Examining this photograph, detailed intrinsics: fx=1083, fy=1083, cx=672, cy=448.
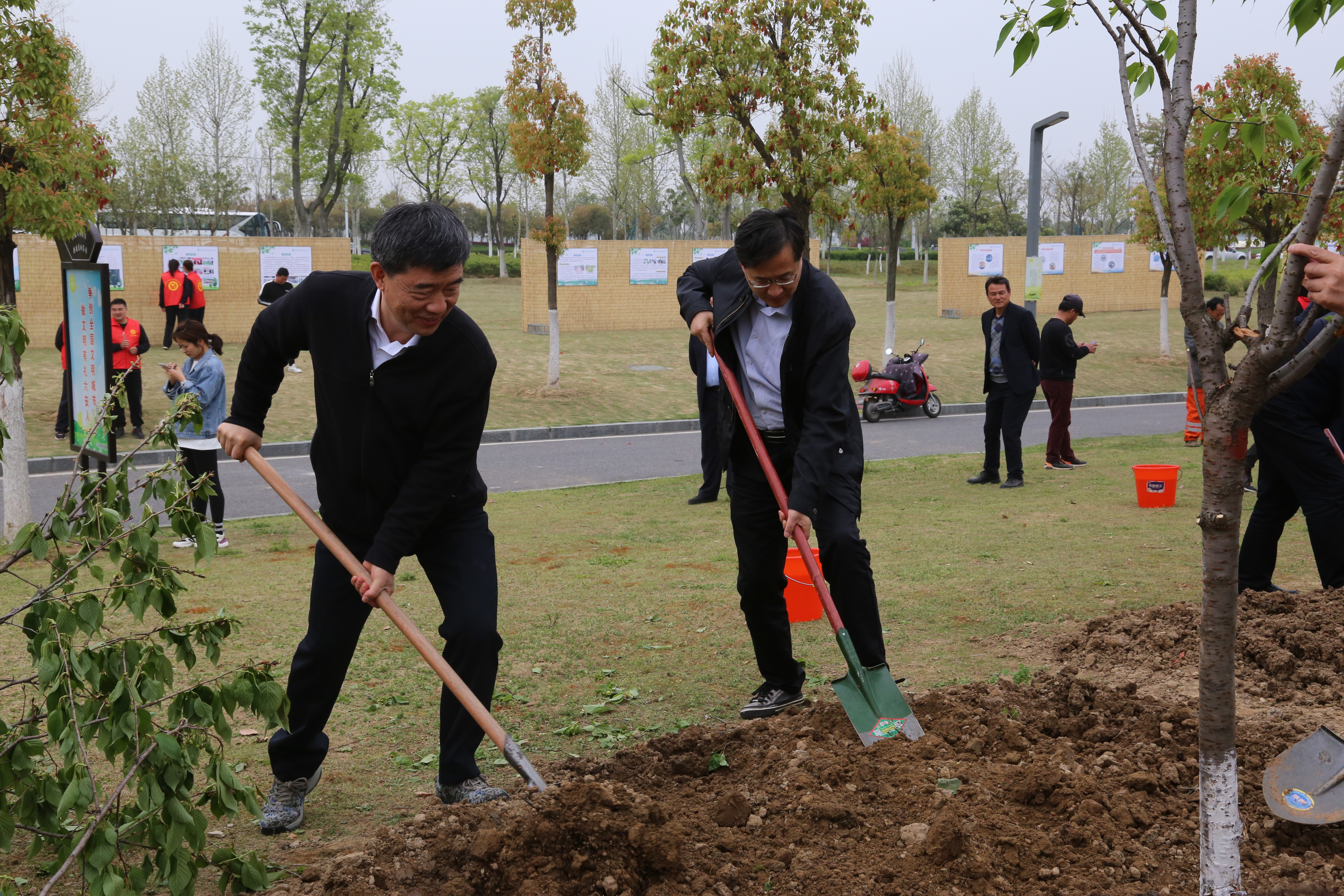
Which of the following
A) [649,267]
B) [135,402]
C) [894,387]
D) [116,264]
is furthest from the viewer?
[649,267]

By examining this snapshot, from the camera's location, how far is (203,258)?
22.6 meters

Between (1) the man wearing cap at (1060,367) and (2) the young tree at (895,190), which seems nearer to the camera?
(1) the man wearing cap at (1060,367)

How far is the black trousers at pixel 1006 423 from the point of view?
33.8 feet

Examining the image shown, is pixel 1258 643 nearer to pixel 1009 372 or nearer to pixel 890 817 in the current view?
pixel 890 817

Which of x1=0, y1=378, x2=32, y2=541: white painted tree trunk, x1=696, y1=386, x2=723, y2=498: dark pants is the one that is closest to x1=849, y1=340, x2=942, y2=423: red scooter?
x1=696, y1=386, x2=723, y2=498: dark pants

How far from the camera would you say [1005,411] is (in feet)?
34.1

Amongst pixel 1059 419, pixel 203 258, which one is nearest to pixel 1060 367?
pixel 1059 419

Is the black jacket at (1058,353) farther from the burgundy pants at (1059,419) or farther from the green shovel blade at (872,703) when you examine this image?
the green shovel blade at (872,703)

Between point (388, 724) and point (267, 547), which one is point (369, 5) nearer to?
point (267, 547)

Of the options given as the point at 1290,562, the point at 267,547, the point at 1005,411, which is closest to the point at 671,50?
the point at 1005,411

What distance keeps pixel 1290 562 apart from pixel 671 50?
8.90 metres

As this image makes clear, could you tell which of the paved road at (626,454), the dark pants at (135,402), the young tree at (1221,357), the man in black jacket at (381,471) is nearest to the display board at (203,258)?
the dark pants at (135,402)

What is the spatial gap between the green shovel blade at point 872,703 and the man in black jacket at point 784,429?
199 mm

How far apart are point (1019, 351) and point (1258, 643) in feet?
19.6
